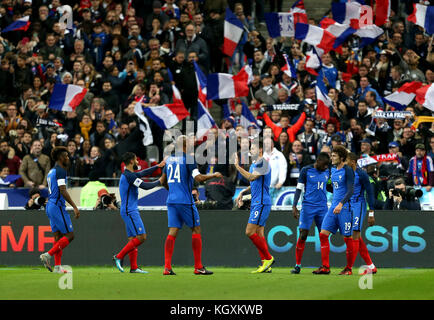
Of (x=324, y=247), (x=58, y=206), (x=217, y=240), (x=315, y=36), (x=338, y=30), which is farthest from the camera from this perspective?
(x=338, y=30)

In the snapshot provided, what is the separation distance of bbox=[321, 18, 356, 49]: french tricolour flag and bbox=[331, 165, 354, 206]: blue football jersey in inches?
357

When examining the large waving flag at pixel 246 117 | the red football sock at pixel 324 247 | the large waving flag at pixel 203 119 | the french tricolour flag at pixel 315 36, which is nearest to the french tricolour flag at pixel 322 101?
the large waving flag at pixel 246 117

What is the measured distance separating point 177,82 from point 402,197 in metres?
7.83

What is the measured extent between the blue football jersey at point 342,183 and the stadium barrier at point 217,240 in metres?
3.25

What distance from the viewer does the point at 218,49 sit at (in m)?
25.5

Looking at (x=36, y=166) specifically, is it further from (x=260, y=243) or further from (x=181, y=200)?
(x=260, y=243)

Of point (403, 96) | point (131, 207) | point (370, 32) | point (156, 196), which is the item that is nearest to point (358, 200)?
point (131, 207)

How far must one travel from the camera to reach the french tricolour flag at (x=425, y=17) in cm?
2380

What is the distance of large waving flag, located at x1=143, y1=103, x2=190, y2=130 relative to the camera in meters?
22.5

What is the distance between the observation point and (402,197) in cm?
1883

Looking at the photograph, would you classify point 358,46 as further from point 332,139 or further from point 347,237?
point 347,237

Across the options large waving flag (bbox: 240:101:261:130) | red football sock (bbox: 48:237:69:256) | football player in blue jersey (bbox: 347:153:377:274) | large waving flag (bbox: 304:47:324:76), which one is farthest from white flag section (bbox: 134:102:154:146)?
football player in blue jersey (bbox: 347:153:377:274)

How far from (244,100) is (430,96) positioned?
5.01m
